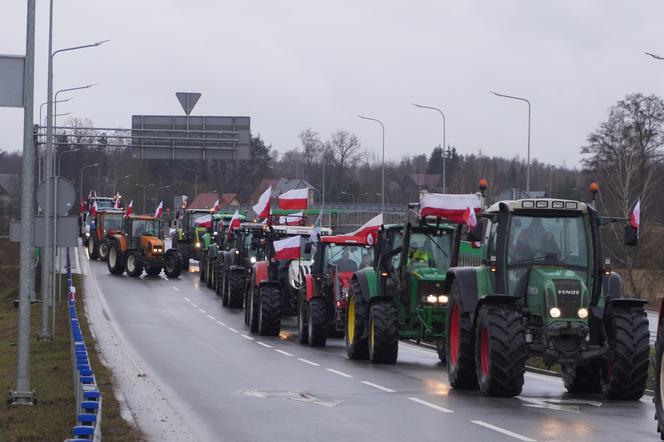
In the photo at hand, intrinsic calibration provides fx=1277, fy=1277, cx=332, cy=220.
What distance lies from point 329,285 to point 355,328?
357cm

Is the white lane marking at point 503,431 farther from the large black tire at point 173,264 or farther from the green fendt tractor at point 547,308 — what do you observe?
the large black tire at point 173,264

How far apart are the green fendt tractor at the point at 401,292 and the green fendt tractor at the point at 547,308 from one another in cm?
357

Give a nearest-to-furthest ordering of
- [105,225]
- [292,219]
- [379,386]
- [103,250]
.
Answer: [379,386] → [292,219] → [105,225] → [103,250]

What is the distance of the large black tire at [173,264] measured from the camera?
51.9 meters

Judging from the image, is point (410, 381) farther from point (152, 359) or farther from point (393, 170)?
point (393, 170)

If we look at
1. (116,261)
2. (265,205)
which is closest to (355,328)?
(265,205)

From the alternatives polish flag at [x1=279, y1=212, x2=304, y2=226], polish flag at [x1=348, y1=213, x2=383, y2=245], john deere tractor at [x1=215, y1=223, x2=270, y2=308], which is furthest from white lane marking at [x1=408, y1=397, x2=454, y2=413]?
polish flag at [x1=279, y1=212, x2=304, y2=226]

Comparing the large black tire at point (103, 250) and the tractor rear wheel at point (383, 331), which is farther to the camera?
the large black tire at point (103, 250)

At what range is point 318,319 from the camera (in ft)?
82.2

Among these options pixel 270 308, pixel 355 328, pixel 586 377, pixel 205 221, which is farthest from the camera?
pixel 205 221

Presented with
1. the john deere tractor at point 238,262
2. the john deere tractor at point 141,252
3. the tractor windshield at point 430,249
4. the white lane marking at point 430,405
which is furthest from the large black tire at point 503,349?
the john deere tractor at point 141,252

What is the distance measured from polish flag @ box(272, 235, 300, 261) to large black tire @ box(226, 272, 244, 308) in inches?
372

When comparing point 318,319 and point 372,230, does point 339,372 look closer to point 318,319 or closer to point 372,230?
point 318,319

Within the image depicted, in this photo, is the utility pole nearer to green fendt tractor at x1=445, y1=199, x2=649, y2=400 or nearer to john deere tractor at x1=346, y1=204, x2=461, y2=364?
green fendt tractor at x1=445, y1=199, x2=649, y2=400
